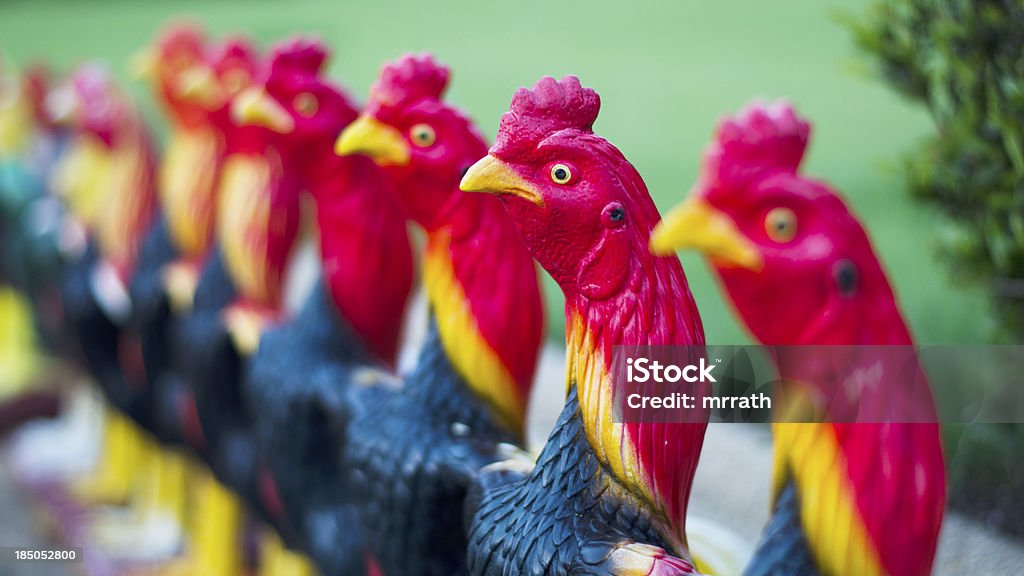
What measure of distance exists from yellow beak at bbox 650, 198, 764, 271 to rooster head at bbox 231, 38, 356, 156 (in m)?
0.73

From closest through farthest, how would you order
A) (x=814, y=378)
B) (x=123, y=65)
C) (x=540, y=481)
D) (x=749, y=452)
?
(x=814, y=378) < (x=540, y=481) < (x=749, y=452) < (x=123, y=65)

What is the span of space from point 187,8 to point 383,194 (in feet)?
11.0

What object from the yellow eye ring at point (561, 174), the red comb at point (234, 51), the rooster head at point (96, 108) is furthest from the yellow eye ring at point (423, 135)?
the rooster head at point (96, 108)

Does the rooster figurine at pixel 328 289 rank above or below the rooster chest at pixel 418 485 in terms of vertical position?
above

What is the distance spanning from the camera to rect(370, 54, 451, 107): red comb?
1344 mm

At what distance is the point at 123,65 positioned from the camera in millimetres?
4547

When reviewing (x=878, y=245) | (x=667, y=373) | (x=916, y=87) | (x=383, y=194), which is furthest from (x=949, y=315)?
(x=667, y=373)

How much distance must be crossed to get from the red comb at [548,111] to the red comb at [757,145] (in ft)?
0.43

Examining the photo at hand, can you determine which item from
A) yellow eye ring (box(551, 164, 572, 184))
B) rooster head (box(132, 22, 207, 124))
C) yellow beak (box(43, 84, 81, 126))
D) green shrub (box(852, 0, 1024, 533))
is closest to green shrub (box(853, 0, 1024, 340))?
green shrub (box(852, 0, 1024, 533))

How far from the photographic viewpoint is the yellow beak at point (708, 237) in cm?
97

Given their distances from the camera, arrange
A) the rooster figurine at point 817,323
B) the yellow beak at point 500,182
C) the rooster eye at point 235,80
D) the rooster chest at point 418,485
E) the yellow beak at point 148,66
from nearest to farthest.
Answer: the rooster figurine at point 817,323, the yellow beak at point 500,182, the rooster chest at point 418,485, the rooster eye at point 235,80, the yellow beak at point 148,66

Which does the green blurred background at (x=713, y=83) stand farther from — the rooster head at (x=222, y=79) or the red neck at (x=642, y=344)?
the red neck at (x=642, y=344)

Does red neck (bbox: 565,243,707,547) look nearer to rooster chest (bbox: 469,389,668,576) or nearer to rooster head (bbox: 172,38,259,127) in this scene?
rooster chest (bbox: 469,389,668,576)

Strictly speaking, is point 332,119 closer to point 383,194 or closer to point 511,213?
point 383,194
